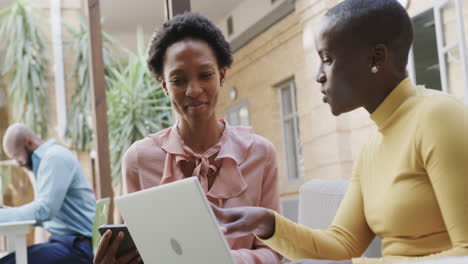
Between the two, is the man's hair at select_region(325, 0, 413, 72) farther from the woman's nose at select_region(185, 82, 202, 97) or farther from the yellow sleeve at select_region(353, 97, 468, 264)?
the woman's nose at select_region(185, 82, 202, 97)

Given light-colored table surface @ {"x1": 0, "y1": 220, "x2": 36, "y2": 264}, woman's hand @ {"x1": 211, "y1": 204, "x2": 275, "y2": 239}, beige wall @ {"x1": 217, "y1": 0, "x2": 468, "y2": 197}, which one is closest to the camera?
woman's hand @ {"x1": 211, "y1": 204, "x2": 275, "y2": 239}

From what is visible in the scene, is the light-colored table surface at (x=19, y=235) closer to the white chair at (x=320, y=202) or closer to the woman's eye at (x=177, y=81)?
the white chair at (x=320, y=202)

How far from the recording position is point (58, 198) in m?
3.58

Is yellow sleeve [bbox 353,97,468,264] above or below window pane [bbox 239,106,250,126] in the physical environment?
below

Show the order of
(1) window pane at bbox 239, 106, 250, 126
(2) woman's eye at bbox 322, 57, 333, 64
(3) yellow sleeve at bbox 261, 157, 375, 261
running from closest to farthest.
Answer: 1. (2) woman's eye at bbox 322, 57, 333, 64
2. (3) yellow sleeve at bbox 261, 157, 375, 261
3. (1) window pane at bbox 239, 106, 250, 126

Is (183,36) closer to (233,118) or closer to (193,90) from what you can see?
(193,90)

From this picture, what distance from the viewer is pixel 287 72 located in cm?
813

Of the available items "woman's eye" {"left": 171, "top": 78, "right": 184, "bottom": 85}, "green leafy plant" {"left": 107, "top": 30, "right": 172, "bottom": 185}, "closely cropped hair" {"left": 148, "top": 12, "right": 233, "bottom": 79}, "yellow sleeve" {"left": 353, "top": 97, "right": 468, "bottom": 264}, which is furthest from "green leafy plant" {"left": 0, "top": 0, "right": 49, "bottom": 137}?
"yellow sleeve" {"left": 353, "top": 97, "right": 468, "bottom": 264}

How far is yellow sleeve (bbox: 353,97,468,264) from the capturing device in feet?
3.57

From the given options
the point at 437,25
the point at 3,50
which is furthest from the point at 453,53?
the point at 3,50

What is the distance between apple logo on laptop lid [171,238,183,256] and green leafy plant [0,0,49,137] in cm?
639

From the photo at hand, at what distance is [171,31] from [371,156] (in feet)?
2.65

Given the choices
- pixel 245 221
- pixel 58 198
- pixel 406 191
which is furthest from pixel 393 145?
pixel 58 198

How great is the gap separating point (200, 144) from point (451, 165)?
948 mm
